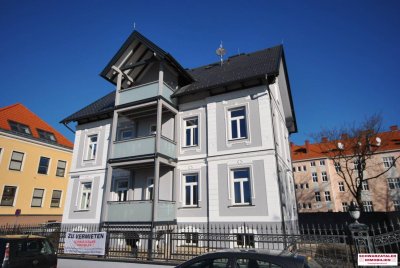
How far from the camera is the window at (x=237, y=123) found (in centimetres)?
1350

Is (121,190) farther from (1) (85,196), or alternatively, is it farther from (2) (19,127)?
(2) (19,127)

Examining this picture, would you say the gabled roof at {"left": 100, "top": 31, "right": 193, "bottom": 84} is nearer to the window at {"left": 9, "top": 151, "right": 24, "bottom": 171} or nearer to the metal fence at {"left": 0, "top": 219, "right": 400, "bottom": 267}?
the metal fence at {"left": 0, "top": 219, "right": 400, "bottom": 267}

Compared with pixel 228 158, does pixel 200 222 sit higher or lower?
lower

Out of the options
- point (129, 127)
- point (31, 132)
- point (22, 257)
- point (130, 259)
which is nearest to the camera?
point (22, 257)

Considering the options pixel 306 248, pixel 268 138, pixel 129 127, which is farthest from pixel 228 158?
pixel 129 127

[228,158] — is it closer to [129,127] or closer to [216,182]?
[216,182]

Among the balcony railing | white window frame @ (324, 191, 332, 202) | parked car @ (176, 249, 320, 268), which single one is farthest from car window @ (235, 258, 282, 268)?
white window frame @ (324, 191, 332, 202)

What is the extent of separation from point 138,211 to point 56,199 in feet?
64.9

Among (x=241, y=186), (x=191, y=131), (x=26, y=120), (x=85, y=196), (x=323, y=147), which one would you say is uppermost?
(x=323, y=147)

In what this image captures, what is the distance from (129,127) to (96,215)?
5924 millimetres

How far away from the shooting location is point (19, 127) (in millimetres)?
25156

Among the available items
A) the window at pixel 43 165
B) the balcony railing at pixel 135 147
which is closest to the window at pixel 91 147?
the balcony railing at pixel 135 147

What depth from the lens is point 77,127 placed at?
61.7 ft

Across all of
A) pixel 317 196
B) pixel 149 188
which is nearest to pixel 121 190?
pixel 149 188
